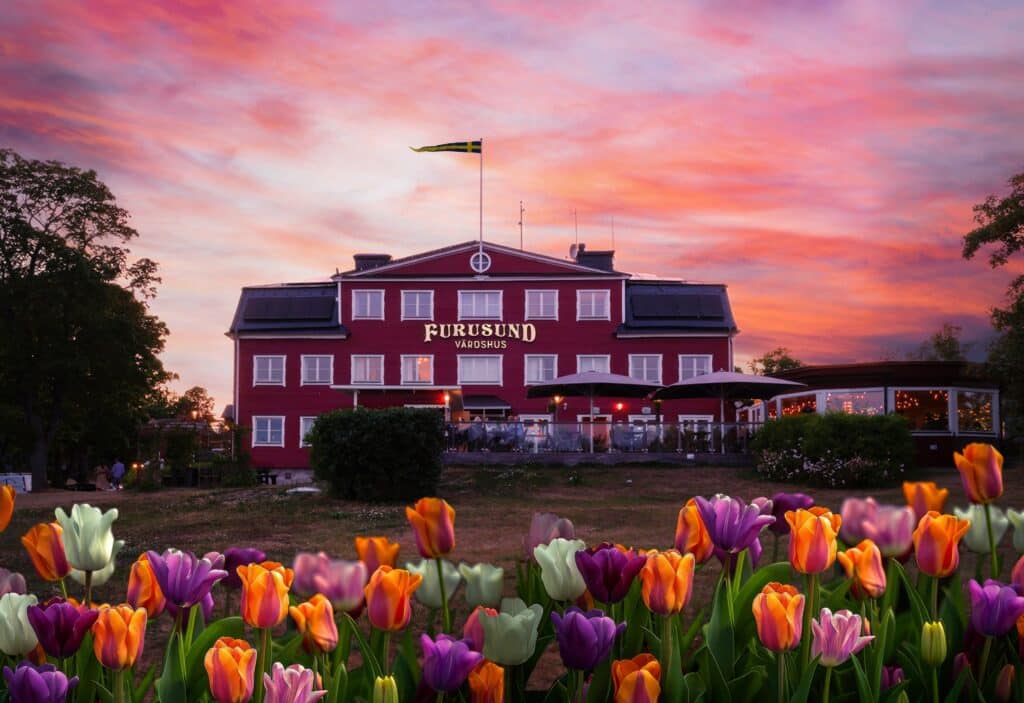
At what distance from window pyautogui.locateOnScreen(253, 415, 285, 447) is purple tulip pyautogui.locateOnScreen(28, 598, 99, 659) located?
150ft

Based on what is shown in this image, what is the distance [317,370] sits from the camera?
48375 millimetres

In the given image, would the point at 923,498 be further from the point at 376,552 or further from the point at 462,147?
the point at 462,147

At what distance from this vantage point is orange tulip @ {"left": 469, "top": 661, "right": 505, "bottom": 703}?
2.52 m

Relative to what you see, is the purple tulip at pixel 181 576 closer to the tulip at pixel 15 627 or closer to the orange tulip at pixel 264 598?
the orange tulip at pixel 264 598

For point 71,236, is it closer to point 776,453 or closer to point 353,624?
point 776,453

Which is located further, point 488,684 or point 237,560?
point 237,560

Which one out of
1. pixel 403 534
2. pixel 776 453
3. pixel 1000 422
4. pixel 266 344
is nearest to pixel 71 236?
pixel 266 344

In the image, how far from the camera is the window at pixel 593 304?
48.2m

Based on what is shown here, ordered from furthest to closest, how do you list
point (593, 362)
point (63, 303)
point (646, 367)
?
point (593, 362) < point (646, 367) < point (63, 303)

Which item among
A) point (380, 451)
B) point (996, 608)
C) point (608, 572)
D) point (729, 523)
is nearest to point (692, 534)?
point (729, 523)

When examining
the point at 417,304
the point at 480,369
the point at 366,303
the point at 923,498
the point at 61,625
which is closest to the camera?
the point at 61,625

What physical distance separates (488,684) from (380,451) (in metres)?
19.2

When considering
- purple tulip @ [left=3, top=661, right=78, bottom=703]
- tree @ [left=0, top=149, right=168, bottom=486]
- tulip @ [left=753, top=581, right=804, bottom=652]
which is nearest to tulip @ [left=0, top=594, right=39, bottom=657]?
purple tulip @ [left=3, top=661, right=78, bottom=703]

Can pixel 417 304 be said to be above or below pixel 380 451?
above
